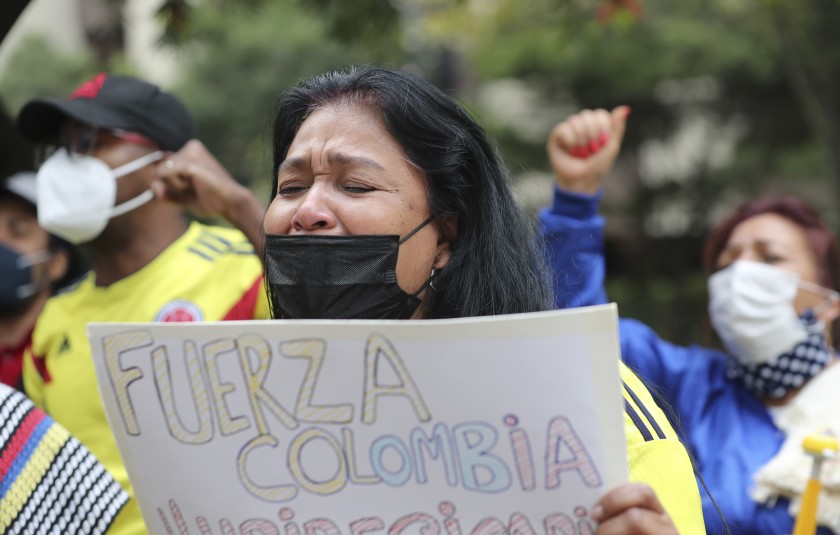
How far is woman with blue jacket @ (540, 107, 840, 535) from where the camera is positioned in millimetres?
3281

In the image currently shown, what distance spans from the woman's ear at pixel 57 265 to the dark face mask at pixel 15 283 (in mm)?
137

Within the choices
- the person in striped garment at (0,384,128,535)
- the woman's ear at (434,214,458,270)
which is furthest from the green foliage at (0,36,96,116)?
the woman's ear at (434,214,458,270)

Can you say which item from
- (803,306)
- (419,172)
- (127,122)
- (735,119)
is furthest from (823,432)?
(735,119)

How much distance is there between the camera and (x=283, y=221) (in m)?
1.98

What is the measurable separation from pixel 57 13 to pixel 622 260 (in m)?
9.15

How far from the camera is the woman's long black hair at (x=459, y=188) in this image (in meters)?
2.03

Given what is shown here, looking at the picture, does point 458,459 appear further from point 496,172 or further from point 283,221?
point 496,172

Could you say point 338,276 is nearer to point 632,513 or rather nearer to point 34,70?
point 632,513

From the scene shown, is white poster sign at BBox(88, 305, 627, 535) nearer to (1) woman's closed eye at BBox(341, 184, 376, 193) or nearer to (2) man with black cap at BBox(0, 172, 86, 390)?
(1) woman's closed eye at BBox(341, 184, 376, 193)

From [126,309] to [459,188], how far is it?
1.53 m

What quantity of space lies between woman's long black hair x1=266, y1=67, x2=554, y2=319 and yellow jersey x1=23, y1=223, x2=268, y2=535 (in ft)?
3.52

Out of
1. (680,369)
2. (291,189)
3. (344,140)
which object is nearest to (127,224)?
(291,189)

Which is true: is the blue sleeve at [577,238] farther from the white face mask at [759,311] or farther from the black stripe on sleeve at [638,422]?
the black stripe on sleeve at [638,422]

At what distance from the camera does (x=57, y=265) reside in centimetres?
449
